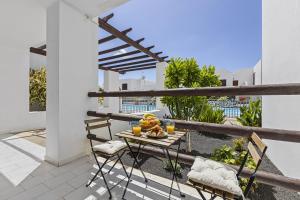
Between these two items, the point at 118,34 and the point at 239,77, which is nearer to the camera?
the point at 118,34

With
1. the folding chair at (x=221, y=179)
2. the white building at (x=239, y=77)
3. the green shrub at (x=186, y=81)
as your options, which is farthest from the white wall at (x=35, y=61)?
the white building at (x=239, y=77)

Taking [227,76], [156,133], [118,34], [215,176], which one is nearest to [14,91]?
[118,34]

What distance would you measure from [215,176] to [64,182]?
192 cm

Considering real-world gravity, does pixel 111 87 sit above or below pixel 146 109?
above

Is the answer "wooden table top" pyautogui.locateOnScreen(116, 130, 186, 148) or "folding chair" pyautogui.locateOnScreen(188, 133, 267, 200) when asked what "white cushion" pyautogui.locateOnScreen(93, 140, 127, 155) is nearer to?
"wooden table top" pyautogui.locateOnScreen(116, 130, 186, 148)

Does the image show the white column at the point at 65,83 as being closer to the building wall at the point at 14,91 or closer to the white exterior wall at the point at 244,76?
the building wall at the point at 14,91

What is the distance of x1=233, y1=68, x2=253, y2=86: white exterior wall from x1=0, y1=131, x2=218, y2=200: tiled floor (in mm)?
20354

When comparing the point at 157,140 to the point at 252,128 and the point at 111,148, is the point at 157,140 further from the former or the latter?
the point at 252,128

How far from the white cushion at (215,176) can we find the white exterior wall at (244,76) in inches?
804

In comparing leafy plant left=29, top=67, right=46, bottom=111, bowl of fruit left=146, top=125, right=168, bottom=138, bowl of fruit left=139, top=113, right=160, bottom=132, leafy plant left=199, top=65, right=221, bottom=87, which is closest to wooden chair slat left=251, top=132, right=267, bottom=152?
bowl of fruit left=146, top=125, right=168, bottom=138

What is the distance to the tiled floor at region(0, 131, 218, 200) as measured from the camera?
5.73ft

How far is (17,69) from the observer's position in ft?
15.3

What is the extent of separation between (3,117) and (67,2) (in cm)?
404

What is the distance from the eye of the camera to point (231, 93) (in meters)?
1.67
